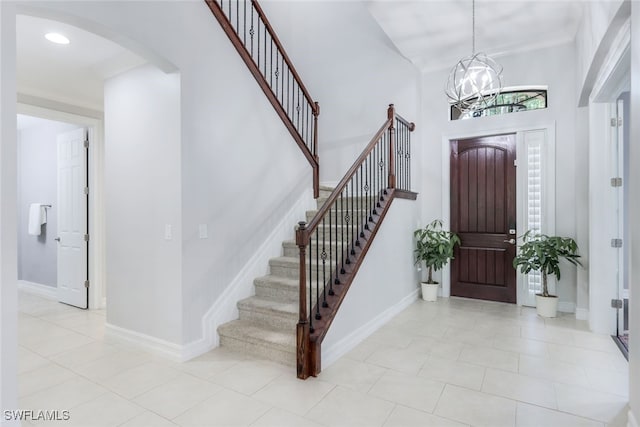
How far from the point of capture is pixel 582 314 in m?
4.00

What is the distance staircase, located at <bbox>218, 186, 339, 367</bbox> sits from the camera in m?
2.87

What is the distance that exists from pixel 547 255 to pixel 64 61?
539 cm

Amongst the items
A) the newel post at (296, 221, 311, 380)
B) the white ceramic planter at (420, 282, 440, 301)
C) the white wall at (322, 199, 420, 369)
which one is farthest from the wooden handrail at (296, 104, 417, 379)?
the white ceramic planter at (420, 282, 440, 301)

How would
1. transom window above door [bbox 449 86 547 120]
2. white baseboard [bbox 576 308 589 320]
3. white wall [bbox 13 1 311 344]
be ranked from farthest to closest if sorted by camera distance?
transom window above door [bbox 449 86 547 120], white baseboard [bbox 576 308 589 320], white wall [bbox 13 1 311 344]

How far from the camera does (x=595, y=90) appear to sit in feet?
11.2

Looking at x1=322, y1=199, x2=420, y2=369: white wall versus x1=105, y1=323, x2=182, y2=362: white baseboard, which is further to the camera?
x1=322, y1=199, x2=420, y2=369: white wall

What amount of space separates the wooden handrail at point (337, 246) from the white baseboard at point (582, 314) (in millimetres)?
2306

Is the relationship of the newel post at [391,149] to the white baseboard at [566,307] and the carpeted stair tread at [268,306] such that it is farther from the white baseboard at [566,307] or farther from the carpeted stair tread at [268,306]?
the white baseboard at [566,307]

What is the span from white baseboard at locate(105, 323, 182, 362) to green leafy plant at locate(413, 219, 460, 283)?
3.23 meters

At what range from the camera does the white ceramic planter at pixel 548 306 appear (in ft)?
13.3

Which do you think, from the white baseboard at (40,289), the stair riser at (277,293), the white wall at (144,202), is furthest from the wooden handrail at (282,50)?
the white baseboard at (40,289)

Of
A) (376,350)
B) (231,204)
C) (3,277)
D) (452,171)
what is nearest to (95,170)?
(231,204)

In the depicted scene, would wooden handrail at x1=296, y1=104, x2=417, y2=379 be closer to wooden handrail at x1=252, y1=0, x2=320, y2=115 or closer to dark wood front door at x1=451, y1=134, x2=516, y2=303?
dark wood front door at x1=451, y1=134, x2=516, y2=303

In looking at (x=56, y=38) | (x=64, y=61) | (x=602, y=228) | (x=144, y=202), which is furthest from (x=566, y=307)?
(x=64, y=61)
